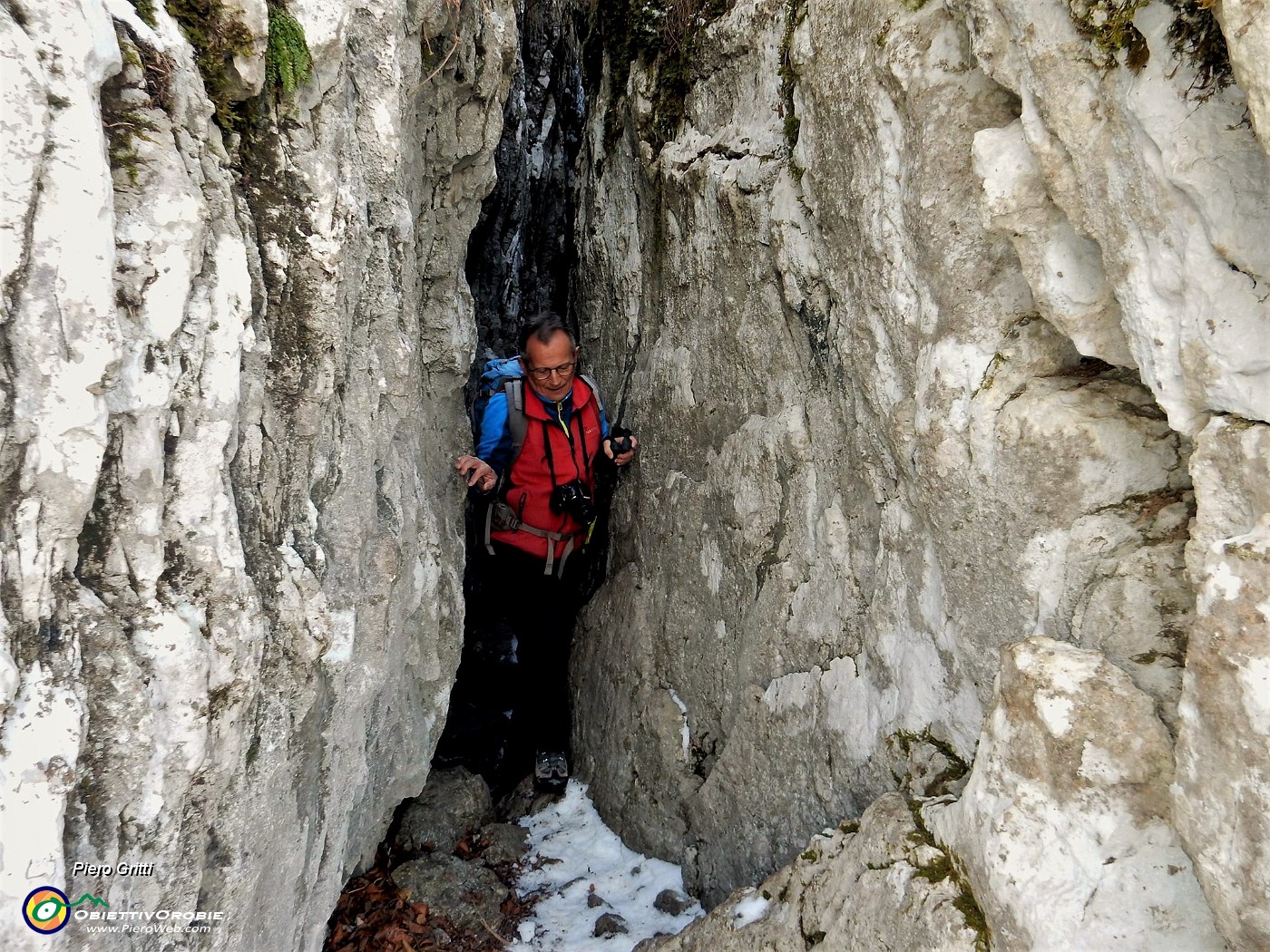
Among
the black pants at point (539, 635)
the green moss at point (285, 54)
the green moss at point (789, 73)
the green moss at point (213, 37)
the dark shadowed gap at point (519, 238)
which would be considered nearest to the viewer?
the green moss at point (213, 37)

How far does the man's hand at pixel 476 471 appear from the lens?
5.56 meters

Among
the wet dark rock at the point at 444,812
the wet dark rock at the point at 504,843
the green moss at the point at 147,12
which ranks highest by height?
the green moss at the point at 147,12

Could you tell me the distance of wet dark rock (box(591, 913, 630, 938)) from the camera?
502 cm

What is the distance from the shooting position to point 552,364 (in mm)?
5445

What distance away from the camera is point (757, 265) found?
4.95 metres

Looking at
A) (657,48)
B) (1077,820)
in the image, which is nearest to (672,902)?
(1077,820)

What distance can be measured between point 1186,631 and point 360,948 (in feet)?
16.1

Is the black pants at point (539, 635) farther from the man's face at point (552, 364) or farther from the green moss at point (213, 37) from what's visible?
the green moss at point (213, 37)

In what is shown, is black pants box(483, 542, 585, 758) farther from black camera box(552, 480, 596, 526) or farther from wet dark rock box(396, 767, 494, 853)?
wet dark rock box(396, 767, 494, 853)

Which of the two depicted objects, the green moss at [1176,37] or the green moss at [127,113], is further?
the green moss at [127,113]

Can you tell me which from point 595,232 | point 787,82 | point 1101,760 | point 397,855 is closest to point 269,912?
point 397,855

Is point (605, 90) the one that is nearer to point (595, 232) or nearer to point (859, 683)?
point (595, 232)

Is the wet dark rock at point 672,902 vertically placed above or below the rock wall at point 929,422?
below

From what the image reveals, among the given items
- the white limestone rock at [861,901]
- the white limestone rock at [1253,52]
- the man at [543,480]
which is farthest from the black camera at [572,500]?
the white limestone rock at [1253,52]
